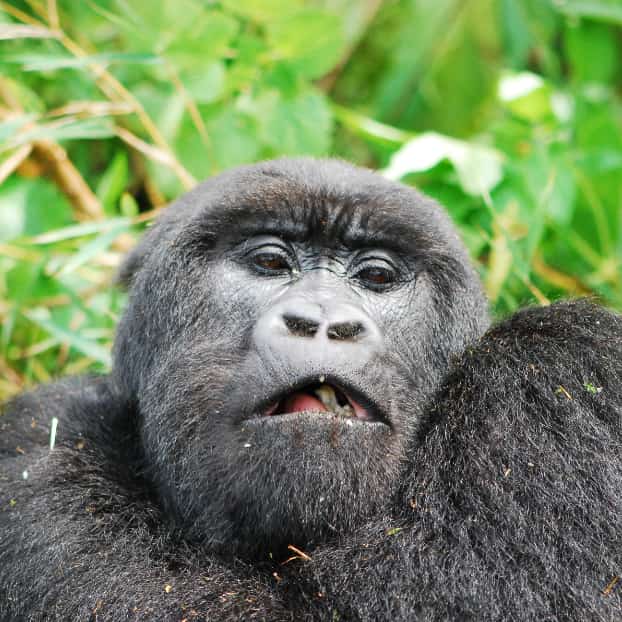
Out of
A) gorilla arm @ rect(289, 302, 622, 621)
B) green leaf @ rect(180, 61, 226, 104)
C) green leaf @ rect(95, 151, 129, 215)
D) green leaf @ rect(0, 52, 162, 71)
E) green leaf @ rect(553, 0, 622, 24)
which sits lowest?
green leaf @ rect(95, 151, 129, 215)

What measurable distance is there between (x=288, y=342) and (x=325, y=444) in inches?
10.9

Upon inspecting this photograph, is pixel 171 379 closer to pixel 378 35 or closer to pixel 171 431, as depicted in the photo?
pixel 171 431

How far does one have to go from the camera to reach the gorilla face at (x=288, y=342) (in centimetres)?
237

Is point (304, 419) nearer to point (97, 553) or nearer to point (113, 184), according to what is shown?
point (97, 553)

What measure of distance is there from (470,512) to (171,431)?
2.82ft

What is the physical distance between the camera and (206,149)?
4395 mm

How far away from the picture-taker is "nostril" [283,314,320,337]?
240 cm

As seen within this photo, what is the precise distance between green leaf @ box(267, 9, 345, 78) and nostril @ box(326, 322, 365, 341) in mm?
2054

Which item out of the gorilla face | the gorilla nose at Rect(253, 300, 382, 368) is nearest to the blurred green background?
the gorilla face

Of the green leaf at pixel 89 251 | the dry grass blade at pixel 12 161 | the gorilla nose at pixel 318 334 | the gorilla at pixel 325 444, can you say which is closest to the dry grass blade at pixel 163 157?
the dry grass blade at pixel 12 161

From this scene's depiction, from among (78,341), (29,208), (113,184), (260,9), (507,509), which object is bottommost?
(78,341)

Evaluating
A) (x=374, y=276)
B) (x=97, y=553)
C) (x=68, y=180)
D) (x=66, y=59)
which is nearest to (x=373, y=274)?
(x=374, y=276)

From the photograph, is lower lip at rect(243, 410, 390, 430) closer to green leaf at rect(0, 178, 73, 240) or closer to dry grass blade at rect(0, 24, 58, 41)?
dry grass blade at rect(0, 24, 58, 41)

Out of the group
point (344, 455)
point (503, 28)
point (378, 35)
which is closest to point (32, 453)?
point (344, 455)
